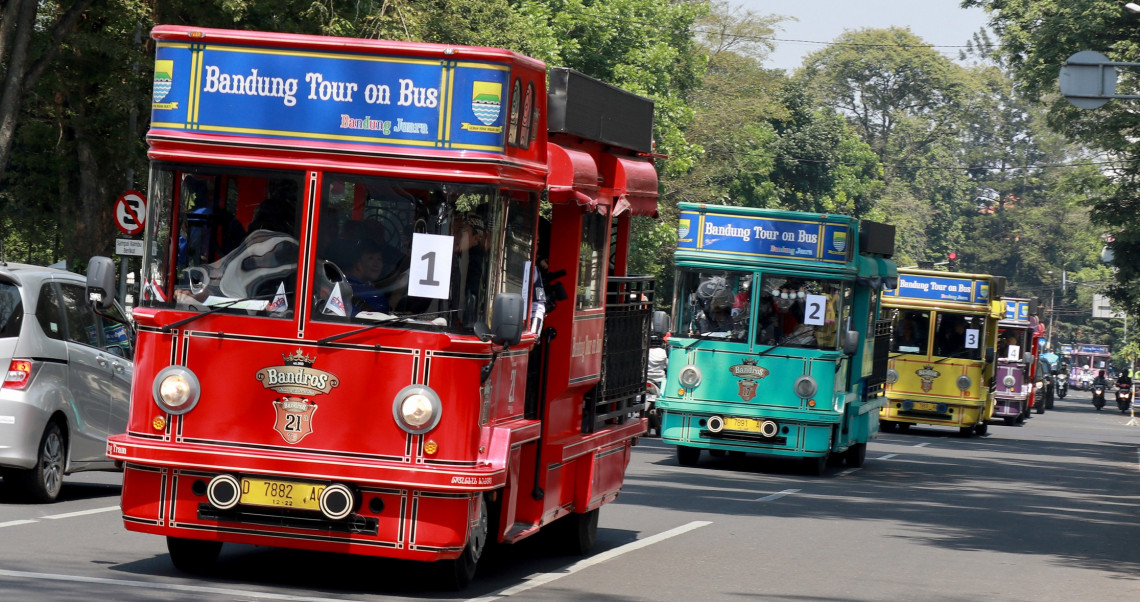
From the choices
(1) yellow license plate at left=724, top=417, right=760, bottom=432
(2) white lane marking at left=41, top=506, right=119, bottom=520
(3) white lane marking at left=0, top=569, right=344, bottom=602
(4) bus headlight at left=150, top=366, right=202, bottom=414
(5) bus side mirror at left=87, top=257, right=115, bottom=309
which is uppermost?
(5) bus side mirror at left=87, top=257, right=115, bottom=309

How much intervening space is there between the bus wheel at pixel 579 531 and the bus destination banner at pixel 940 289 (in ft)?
70.9

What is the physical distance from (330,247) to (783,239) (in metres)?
12.4

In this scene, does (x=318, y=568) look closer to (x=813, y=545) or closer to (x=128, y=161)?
(x=813, y=545)

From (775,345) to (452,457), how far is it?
12474 mm

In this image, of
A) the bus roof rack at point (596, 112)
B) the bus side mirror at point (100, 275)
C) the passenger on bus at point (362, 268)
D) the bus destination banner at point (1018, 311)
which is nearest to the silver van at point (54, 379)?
the bus side mirror at point (100, 275)

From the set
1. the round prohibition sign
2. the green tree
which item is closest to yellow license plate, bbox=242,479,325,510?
the round prohibition sign

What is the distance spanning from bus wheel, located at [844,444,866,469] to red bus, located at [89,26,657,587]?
47.6 feet

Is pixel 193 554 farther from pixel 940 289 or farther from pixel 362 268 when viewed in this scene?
pixel 940 289

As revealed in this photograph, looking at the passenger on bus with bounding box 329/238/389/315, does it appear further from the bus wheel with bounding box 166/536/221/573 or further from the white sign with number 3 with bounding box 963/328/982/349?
the white sign with number 3 with bounding box 963/328/982/349

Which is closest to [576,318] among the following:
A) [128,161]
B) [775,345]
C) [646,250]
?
[775,345]

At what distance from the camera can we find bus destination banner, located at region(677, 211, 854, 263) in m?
20.7

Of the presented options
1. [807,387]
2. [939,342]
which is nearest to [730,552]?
[807,387]

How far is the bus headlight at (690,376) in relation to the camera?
68.6ft

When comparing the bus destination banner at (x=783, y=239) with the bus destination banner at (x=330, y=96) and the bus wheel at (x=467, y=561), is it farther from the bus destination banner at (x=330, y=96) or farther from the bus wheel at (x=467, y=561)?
the bus destination banner at (x=330, y=96)
